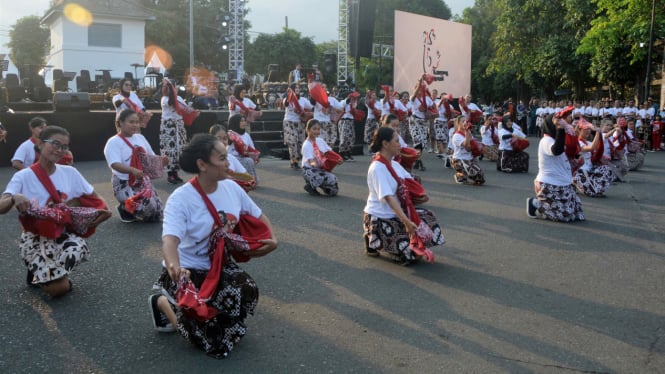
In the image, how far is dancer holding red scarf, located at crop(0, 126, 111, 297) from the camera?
513 cm

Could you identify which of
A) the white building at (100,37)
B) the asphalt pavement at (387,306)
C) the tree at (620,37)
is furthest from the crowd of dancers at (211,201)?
the white building at (100,37)

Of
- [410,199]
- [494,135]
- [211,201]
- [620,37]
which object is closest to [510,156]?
[494,135]

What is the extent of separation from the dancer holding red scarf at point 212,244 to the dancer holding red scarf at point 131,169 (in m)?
3.59

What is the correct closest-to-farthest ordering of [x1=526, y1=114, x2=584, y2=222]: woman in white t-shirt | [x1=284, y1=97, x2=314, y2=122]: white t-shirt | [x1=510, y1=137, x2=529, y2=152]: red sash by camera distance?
[x1=526, y1=114, x2=584, y2=222]: woman in white t-shirt
[x1=510, y1=137, x2=529, y2=152]: red sash
[x1=284, y1=97, x2=314, y2=122]: white t-shirt

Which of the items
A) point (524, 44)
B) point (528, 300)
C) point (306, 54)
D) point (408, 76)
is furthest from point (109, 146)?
point (306, 54)

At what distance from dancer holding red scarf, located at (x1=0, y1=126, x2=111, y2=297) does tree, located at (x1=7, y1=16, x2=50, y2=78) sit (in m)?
56.6

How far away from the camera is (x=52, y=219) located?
5098 mm

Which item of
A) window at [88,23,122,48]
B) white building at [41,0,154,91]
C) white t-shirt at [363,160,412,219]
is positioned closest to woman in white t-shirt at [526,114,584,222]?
white t-shirt at [363,160,412,219]

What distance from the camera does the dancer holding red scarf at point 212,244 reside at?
13.3 feet

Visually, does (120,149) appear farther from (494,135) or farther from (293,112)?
(494,135)

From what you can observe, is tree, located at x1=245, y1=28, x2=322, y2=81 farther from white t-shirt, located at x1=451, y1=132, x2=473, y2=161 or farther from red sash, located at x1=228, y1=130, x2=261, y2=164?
red sash, located at x1=228, y1=130, x2=261, y2=164

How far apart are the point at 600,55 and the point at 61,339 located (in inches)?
1217

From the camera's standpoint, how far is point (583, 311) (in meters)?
5.04

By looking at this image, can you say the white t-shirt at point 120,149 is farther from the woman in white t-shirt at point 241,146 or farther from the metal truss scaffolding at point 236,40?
the metal truss scaffolding at point 236,40
